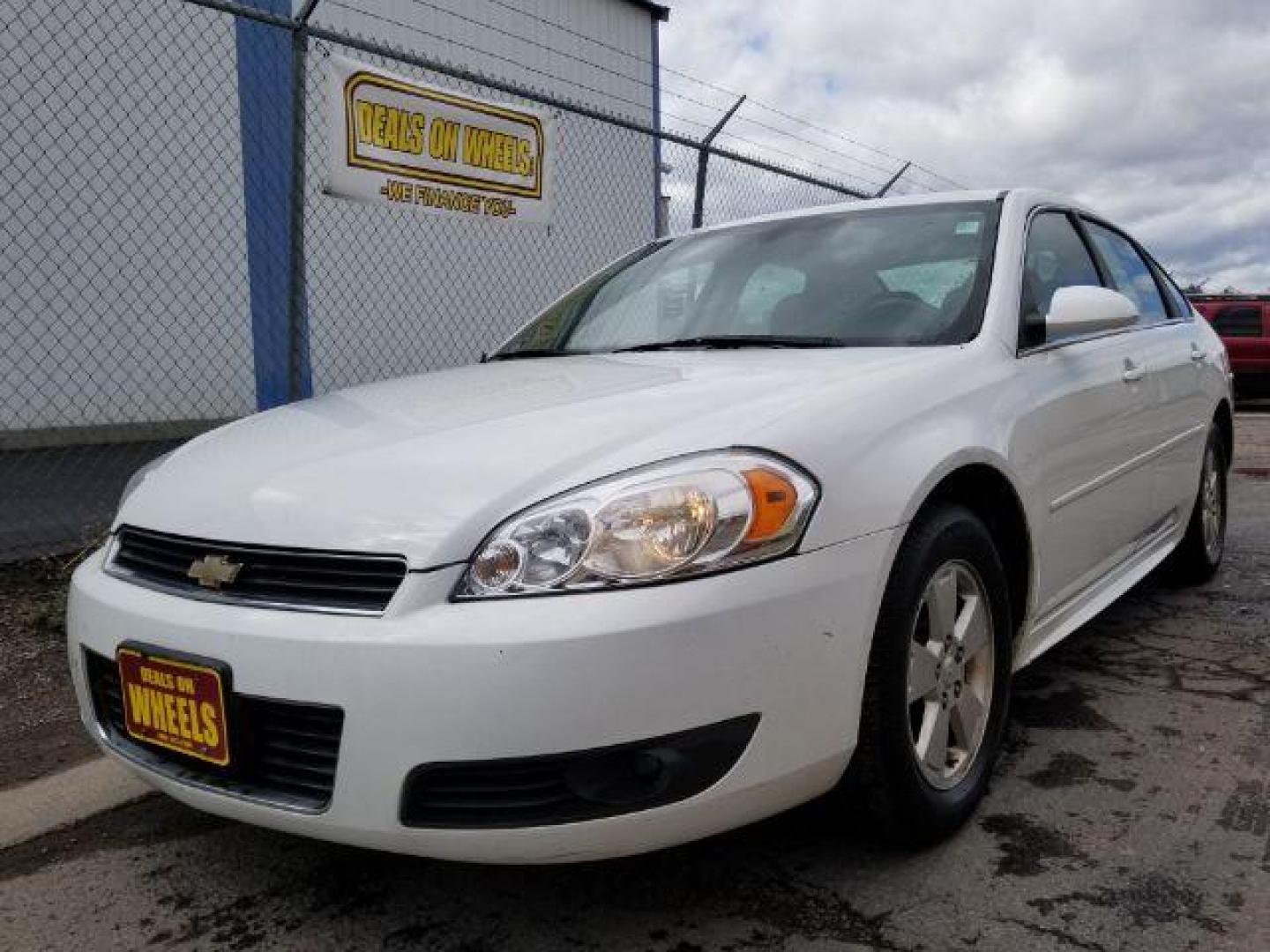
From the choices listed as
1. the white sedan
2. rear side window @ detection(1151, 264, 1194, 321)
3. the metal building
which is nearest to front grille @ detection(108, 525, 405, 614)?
the white sedan

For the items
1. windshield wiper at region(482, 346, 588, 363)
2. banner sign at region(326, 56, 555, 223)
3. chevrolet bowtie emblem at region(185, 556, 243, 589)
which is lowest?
chevrolet bowtie emblem at region(185, 556, 243, 589)

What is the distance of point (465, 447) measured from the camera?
75.4 inches

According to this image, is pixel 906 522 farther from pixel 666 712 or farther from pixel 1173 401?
pixel 1173 401

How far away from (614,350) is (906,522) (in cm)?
124

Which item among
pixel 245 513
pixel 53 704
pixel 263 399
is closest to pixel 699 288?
pixel 245 513

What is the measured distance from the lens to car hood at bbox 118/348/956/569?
5.77 feet

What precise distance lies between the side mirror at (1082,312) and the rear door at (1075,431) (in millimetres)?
70

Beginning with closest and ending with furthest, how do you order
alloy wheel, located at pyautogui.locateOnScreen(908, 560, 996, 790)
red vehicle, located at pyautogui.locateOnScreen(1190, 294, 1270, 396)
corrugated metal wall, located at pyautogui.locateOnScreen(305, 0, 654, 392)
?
1. alloy wheel, located at pyautogui.locateOnScreen(908, 560, 996, 790)
2. corrugated metal wall, located at pyautogui.locateOnScreen(305, 0, 654, 392)
3. red vehicle, located at pyautogui.locateOnScreen(1190, 294, 1270, 396)

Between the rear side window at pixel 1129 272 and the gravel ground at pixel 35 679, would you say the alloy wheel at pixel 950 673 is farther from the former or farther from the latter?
the gravel ground at pixel 35 679

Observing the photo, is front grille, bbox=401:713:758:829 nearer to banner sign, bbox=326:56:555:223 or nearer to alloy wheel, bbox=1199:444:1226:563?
alloy wheel, bbox=1199:444:1226:563

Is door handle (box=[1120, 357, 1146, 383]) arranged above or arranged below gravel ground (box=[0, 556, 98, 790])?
above

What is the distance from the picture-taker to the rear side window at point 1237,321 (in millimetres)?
Result: 13633

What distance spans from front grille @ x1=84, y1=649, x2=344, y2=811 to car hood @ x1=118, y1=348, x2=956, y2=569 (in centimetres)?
27

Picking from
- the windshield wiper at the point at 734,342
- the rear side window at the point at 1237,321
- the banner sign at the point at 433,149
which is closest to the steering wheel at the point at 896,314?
the windshield wiper at the point at 734,342
